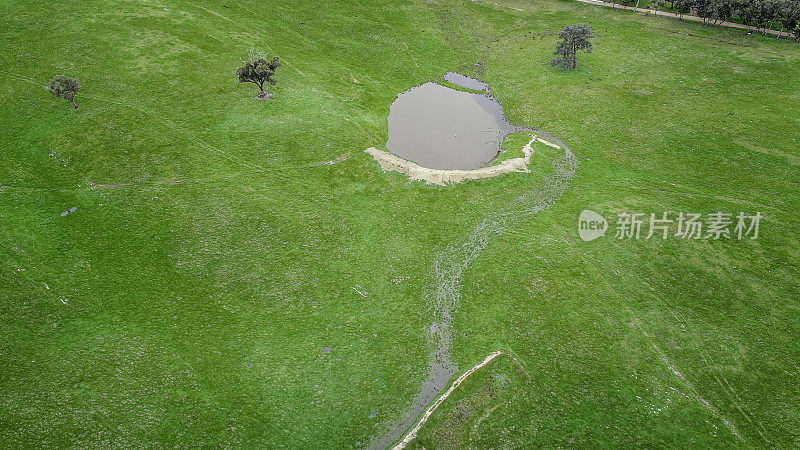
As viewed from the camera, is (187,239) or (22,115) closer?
(187,239)

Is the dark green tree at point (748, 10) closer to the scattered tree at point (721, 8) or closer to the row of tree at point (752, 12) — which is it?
the row of tree at point (752, 12)

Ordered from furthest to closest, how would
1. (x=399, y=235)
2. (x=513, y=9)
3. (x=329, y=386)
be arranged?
1. (x=513, y=9)
2. (x=399, y=235)
3. (x=329, y=386)

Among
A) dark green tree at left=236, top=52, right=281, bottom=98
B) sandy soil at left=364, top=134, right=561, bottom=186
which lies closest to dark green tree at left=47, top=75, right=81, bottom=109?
dark green tree at left=236, top=52, right=281, bottom=98

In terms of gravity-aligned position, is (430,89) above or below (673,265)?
above

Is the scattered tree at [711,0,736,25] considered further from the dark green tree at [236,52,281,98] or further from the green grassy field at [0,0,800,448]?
the dark green tree at [236,52,281,98]

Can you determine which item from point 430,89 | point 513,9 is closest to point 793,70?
point 513,9

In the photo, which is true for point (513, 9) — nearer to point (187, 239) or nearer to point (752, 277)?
point (752, 277)
